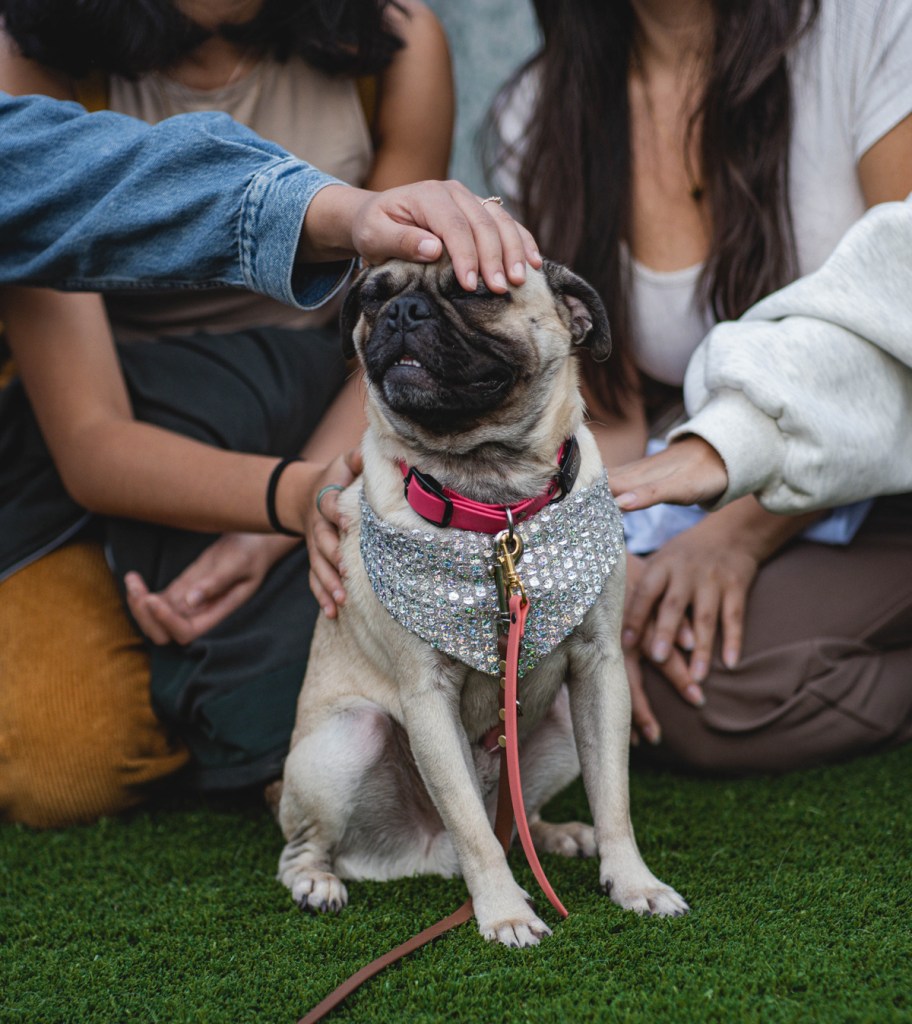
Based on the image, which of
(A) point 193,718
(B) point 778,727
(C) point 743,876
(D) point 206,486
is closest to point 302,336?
(D) point 206,486

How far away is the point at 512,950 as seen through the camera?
160cm

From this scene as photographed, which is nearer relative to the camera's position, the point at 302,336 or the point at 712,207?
the point at 712,207

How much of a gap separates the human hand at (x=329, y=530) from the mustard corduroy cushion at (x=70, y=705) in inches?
28.3

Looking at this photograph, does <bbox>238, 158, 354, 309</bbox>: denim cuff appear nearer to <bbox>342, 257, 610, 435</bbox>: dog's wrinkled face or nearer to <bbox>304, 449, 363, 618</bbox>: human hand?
<bbox>342, 257, 610, 435</bbox>: dog's wrinkled face

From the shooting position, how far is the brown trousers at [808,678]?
2.46 m

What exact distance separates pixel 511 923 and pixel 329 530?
81 centimetres

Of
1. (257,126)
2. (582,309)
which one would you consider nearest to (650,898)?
(582,309)

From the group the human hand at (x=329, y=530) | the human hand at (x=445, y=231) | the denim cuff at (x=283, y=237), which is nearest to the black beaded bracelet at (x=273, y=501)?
the human hand at (x=329, y=530)

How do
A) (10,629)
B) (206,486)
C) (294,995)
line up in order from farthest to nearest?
1. (10,629)
2. (206,486)
3. (294,995)

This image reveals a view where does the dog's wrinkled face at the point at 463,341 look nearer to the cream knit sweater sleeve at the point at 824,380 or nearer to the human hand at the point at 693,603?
the cream knit sweater sleeve at the point at 824,380

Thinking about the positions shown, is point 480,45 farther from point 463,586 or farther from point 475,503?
point 463,586

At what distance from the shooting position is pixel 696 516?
2746 millimetres

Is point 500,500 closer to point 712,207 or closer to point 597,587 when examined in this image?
point 597,587

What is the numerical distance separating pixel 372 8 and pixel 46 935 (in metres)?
2.16
